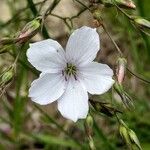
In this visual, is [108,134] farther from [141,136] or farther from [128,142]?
[128,142]

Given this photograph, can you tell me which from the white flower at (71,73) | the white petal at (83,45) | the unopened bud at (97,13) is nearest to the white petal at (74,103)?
the white flower at (71,73)

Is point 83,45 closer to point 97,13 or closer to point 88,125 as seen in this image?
point 97,13

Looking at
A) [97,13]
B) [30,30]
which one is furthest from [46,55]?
[97,13]

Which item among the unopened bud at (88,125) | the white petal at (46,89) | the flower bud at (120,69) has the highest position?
the white petal at (46,89)

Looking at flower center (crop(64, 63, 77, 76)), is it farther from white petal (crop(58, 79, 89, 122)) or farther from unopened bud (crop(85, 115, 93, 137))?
unopened bud (crop(85, 115, 93, 137))

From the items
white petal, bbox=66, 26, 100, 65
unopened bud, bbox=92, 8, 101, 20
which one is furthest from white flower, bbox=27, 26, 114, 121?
unopened bud, bbox=92, 8, 101, 20

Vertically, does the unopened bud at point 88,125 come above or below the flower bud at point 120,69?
below

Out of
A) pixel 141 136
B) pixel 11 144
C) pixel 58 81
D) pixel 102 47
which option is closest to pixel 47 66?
pixel 58 81

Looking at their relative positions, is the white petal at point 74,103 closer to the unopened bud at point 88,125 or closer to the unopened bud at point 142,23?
the unopened bud at point 88,125
